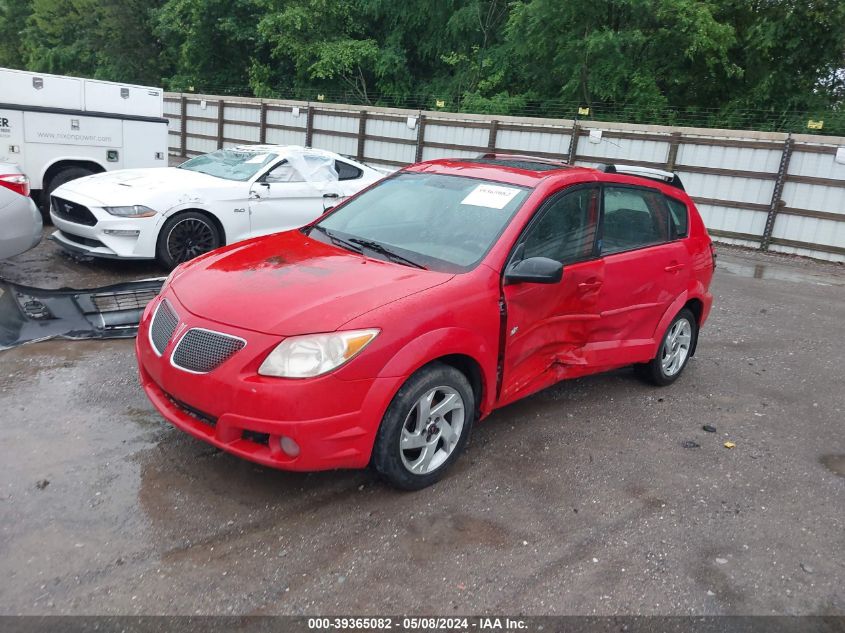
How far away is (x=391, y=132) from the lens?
17.8 m

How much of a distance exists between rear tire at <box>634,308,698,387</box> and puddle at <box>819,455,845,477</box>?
1.25 metres

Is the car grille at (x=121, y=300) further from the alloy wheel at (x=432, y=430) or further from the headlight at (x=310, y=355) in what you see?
the alloy wheel at (x=432, y=430)

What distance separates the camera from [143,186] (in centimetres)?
716

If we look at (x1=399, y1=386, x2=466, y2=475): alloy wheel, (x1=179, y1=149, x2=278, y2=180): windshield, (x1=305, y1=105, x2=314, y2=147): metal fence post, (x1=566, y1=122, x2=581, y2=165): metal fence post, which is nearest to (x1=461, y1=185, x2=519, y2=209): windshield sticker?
(x1=399, y1=386, x2=466, y2=475): alloy wheel

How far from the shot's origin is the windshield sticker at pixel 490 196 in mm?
4047

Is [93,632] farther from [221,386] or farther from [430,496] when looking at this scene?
[430,496]

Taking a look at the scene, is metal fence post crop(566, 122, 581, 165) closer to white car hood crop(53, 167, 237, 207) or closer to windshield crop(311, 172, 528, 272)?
white car hood crop(53, 167, 237, 207)

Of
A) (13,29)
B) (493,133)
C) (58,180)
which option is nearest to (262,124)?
(493,133)

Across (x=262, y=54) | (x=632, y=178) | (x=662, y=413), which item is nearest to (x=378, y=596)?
(x=662, y=413)

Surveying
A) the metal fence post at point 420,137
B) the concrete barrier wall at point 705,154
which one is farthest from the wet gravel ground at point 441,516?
the metal fence post at point 420,137

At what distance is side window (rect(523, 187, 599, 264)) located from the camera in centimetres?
398

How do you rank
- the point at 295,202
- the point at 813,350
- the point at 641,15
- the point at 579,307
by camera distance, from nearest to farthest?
the point at 579,307, the point at 813,350, the point at 295,202, the point at 641,15

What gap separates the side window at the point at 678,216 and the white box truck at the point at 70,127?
8327 millimetres

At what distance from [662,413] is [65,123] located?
9.00 m
